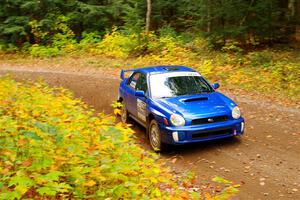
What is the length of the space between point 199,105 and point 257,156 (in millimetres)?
1614

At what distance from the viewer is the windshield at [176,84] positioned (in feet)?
28.0

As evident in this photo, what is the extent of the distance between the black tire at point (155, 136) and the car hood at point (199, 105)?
528mm

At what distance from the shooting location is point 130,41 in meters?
21.0

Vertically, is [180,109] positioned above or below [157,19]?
below

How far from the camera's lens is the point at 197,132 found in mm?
7516

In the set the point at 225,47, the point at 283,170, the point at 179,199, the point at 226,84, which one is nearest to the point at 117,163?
the point at 179,199

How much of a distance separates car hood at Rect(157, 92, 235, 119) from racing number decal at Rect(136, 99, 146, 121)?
1.92 feet

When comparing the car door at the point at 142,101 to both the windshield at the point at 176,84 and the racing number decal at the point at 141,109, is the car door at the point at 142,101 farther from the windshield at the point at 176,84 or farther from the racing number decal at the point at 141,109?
the windshield at the point at 176,84

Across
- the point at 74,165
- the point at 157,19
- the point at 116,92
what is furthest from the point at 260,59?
the point at 74,165

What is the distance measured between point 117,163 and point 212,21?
48.3 feet

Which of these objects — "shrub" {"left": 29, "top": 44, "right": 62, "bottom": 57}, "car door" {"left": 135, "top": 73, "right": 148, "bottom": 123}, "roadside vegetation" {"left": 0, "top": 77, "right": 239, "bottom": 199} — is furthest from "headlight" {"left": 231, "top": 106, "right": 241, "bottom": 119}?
"shrub" {"left": 29, "top": 44, "right": 62, "bottom": 57}

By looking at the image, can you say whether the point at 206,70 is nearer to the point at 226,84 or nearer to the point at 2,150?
the point at 226,84

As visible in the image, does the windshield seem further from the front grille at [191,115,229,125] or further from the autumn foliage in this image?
the autumn foliage

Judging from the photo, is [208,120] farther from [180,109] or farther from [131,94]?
[131,94]
